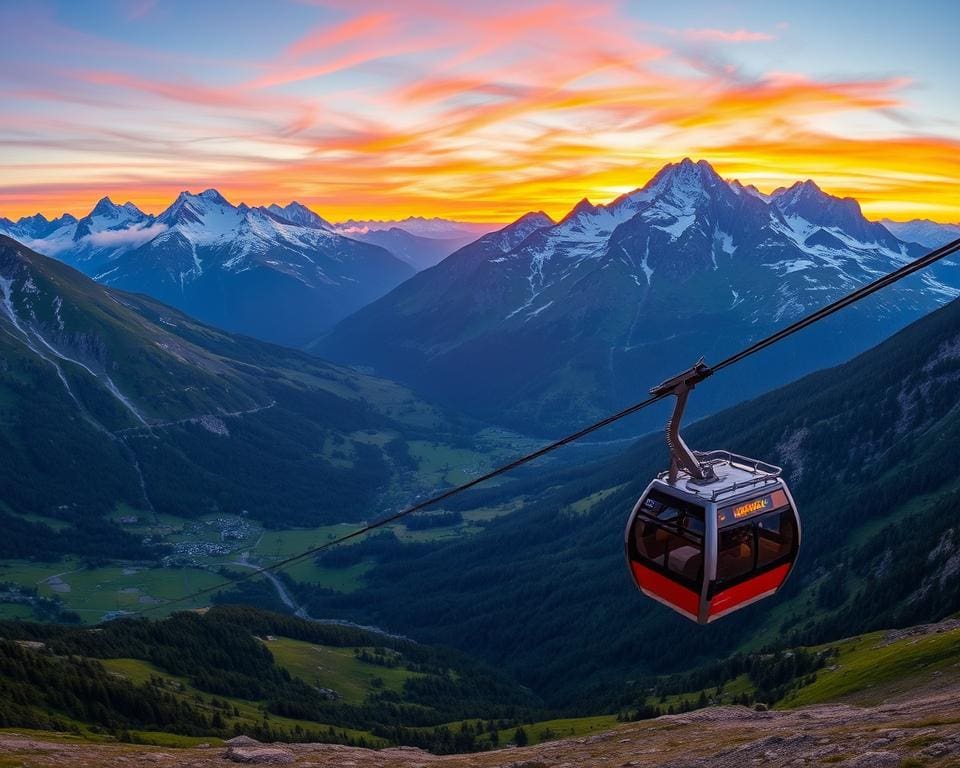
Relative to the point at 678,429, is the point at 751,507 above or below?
below

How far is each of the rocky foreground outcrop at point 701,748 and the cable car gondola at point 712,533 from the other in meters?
15.8

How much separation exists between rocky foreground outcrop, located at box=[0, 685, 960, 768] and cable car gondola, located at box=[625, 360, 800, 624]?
15.8m

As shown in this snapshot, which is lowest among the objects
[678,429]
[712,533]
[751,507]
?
[712,533]

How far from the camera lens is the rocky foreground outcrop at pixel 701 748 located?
41000mm

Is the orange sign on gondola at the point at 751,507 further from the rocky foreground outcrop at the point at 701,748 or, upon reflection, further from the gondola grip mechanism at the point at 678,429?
the rocky foreground outcrop at the point at 701,748

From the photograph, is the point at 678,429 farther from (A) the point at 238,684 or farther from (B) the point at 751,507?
(A) the point at 238,684

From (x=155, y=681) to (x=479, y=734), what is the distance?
5429 cm

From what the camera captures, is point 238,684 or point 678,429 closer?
point 678,429

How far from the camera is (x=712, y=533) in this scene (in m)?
25.1

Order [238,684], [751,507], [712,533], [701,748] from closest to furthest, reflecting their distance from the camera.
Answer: [712,533] < [751,507] < [701,748] < [238,684]

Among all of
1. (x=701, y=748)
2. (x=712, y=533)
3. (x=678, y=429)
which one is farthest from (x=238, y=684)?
(x=678, y=429)

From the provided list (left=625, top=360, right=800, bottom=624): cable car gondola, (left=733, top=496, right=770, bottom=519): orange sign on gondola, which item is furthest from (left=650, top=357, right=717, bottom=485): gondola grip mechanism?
(left=733, top=496, right=770, bottom=519): orange sign on gondola

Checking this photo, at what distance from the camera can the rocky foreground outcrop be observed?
41.0 meters

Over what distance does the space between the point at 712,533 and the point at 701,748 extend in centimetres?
3991
